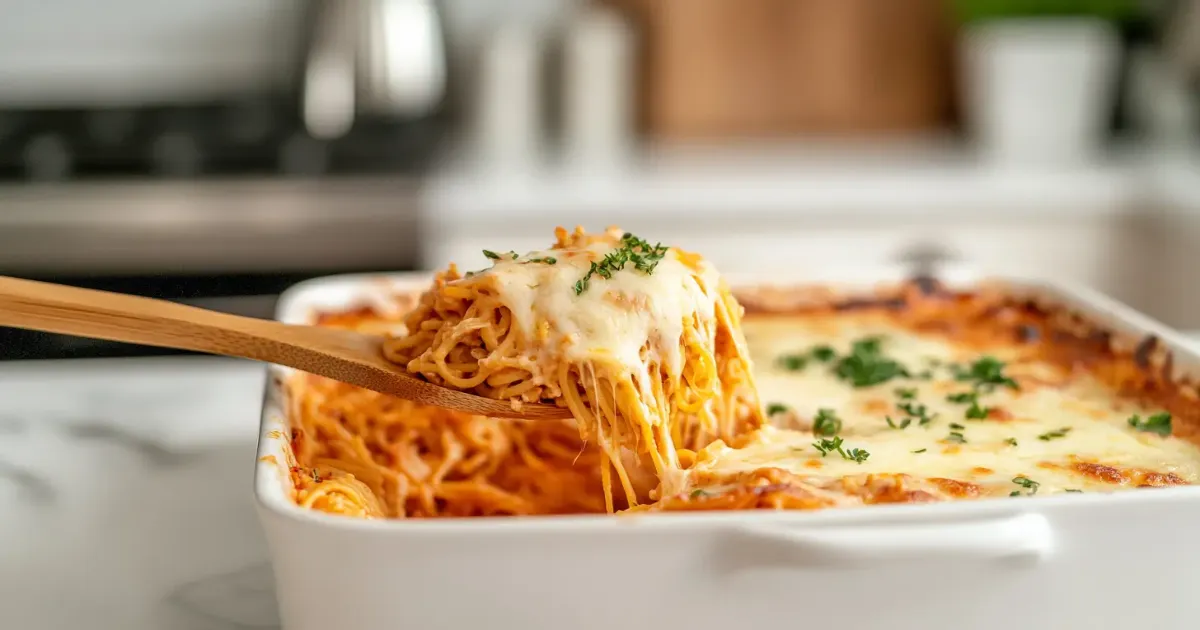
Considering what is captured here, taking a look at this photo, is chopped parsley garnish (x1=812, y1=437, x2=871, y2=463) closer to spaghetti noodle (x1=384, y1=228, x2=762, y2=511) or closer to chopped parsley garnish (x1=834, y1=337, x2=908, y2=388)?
spaghetti noodle (x1=384, y1=228, x2=762, y2=511)

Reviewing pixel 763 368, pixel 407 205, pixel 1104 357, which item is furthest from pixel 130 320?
pixel 407 205

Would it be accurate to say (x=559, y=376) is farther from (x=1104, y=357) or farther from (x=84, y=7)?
(x=84, y=7)

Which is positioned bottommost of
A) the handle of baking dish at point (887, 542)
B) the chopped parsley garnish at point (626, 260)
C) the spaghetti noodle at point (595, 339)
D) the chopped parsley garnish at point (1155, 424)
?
the chopped parsley garnish at point (1155, 424)

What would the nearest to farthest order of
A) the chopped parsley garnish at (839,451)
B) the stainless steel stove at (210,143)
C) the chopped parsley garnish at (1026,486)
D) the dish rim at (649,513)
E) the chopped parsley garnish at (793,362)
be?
the dish rim at (649,513), the chopped parsley garnish at (1026,486), the chopped parsley garnish at (839,451), the chopped parsley garnish at (793,362), the stainless steel stove at (210,143)

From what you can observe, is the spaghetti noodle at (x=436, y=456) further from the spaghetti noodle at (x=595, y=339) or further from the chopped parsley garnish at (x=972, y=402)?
the chopped parsley garnish at (x=972, y=402)

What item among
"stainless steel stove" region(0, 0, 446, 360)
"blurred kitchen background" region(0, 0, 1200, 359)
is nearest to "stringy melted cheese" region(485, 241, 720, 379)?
"blurred kitchen background" region(0, 0, 1200, 359)

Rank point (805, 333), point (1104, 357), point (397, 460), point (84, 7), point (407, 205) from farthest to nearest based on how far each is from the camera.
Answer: point (84, 7) → point (407, 205) → point (805, 333) → point (1104, 357) → point (397, 460)

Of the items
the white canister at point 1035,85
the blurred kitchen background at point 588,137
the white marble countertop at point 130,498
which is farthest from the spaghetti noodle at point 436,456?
the white canister at point 1035,85
